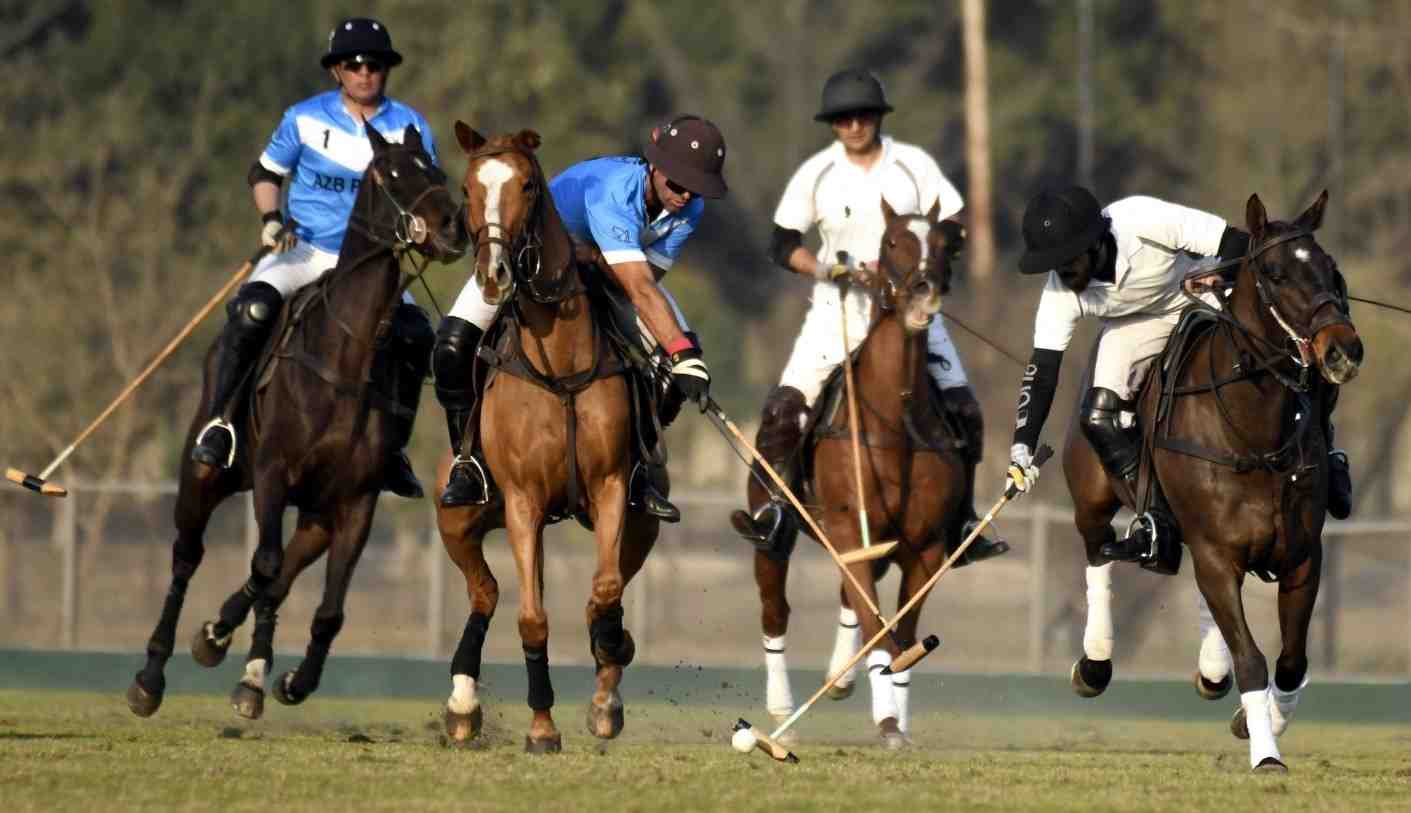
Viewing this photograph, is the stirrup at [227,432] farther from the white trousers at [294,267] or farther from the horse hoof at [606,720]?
the horse hoof at [606,720]

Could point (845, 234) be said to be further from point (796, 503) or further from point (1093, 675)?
point (1093, 675)

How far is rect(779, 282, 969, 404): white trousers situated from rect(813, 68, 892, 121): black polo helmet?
821 mm

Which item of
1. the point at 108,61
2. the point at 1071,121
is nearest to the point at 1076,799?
the point at 108,61

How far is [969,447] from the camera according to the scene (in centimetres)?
1238

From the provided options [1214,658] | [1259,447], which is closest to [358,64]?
[1259,447]

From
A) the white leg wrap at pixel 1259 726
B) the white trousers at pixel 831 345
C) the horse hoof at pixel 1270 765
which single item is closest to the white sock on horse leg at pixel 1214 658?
the white leg wrap at pixel 1259 726

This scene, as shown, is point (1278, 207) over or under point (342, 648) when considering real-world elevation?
over

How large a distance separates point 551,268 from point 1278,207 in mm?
24736

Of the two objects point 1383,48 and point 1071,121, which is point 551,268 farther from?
point 1071,121

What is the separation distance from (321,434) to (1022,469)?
3.17m

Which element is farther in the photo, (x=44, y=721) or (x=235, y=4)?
(x=235, y=4)

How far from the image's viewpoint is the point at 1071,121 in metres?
39.8

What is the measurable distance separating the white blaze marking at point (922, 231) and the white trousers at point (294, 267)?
248 centimetres

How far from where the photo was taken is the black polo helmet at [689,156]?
35.7 feet
